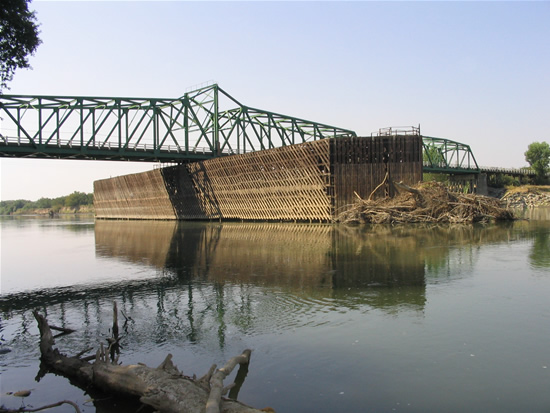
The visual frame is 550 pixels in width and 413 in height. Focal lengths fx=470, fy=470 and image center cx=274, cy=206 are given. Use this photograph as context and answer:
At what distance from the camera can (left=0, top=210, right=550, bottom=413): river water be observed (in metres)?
5.12

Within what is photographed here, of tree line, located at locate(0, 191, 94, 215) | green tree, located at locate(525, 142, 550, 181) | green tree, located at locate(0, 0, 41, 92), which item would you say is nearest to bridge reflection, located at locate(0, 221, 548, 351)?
green tree, located at locate(0, 0, 41, 92)

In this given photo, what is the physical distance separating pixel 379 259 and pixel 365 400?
9777 millimetres

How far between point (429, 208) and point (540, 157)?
8766 centimetres

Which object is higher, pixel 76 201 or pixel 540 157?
pixel 540 157

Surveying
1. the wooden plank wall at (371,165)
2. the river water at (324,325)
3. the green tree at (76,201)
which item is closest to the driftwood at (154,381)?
the river water at (324,325)

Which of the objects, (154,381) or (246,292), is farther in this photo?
(246,292)

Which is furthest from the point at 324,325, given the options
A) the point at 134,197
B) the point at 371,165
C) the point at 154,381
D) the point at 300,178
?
the point at 134,197

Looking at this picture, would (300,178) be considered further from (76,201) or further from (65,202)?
(65,202)

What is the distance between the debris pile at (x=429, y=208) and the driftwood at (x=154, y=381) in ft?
88.5

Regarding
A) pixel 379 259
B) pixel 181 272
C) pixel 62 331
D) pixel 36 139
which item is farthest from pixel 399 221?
pixel 36 139

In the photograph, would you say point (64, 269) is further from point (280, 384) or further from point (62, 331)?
point (280, 384)

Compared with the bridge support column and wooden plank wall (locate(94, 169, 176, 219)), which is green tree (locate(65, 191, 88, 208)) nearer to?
wooden plank wall (locate(94, 169, 176, 219))

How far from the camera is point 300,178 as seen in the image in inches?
1489

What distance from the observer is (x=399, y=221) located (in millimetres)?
31125
